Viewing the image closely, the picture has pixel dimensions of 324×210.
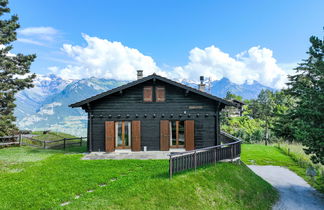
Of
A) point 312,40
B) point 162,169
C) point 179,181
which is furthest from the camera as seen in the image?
point 312,40

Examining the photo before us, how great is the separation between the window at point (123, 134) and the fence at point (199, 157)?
6.38m

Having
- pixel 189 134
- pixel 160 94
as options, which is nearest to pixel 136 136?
pixel 160 94

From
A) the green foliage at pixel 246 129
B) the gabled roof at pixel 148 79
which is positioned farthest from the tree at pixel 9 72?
the green foliage at pixel 246 129

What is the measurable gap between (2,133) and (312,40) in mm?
26619

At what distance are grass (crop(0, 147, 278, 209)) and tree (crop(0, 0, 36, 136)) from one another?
11895 millimetres

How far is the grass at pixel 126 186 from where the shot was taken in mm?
7656

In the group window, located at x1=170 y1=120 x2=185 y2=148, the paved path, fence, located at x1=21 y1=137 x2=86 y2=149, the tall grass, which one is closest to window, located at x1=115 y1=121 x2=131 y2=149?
window, located at x1=170 y1=120 x2=185 y2=148

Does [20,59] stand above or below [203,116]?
above

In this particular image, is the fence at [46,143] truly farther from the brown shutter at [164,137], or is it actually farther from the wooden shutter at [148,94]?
the brown shutter at [164,137]

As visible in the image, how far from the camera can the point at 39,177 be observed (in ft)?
32.0

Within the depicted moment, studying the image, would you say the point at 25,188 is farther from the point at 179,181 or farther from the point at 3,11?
the point at 3,11

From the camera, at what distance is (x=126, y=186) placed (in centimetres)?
870

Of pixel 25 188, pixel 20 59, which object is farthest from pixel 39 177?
pixel 20 59

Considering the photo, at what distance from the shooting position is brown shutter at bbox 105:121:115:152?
49.6 feet
